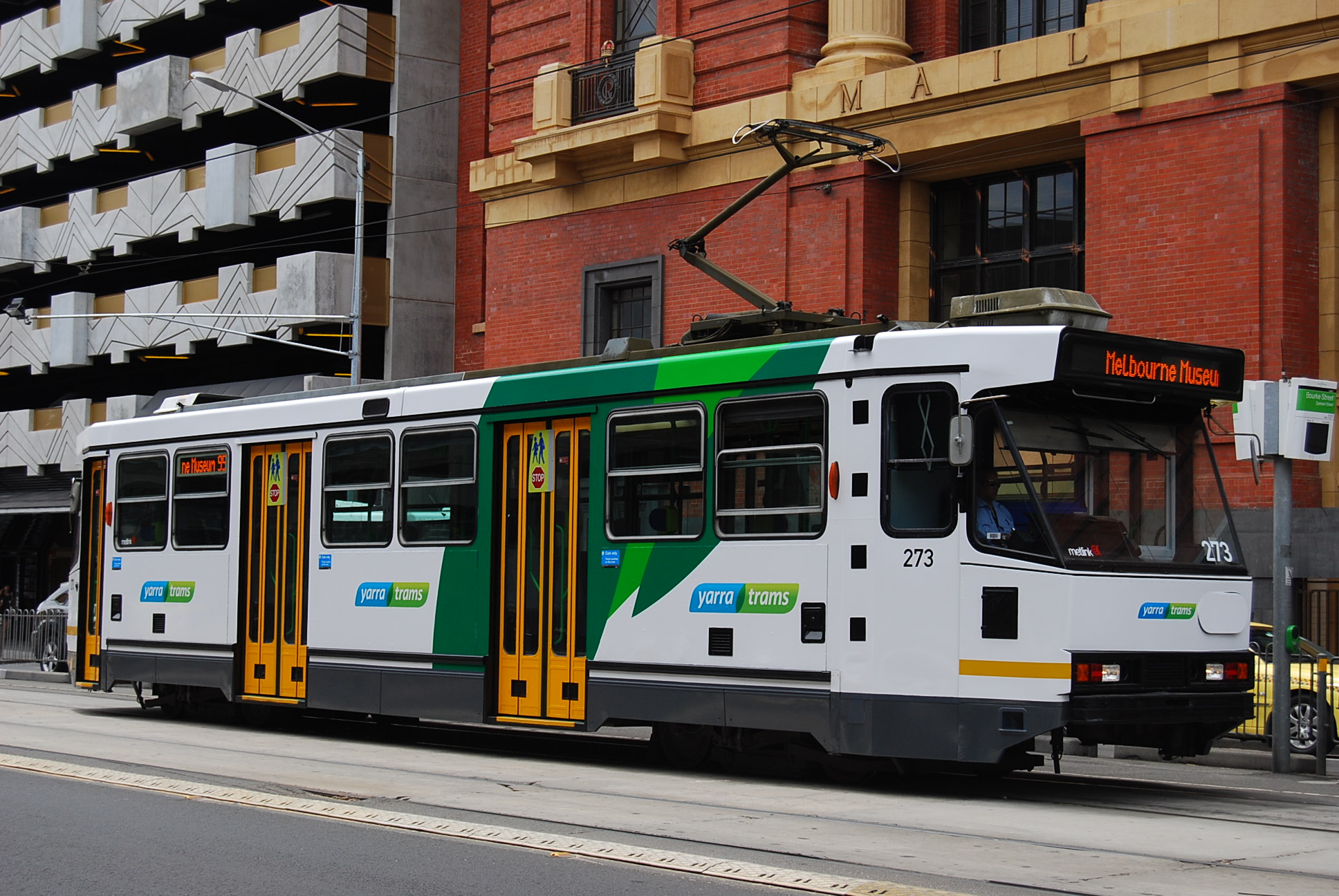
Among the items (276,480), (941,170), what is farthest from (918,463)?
(941,170)

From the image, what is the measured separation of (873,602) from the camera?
36.5 ft

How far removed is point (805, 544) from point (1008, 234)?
11.6m

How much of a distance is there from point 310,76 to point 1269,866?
31.6 meters

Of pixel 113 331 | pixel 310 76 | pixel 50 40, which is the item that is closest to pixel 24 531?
pixel 113 331

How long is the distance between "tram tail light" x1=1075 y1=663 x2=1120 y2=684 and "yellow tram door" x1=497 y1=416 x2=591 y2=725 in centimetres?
420

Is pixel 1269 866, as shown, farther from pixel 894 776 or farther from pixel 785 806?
pixel 894 776

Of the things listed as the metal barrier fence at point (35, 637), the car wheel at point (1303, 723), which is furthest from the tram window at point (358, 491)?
the metal barrier fence at point (35, 637)

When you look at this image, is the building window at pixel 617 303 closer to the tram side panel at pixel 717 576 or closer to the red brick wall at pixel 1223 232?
the red brick wall at pixel 1223 232

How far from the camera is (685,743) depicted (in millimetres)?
12719

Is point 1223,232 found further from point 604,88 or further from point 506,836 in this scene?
point 506,836

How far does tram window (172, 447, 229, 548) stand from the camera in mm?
16547

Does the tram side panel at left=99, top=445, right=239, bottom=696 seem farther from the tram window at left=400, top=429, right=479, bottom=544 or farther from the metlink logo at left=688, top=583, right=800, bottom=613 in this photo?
the metlink logo at left=688, top=583, right=800, bottom=613

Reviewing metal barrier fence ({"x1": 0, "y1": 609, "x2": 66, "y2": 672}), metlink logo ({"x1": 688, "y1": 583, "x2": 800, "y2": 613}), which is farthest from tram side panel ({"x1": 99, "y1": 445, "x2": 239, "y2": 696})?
metal barrier fence ({"x1": 0, "y1": 609, "x2": 66, "y2": 672})

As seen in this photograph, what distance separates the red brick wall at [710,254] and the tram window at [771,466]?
35.4 feet
